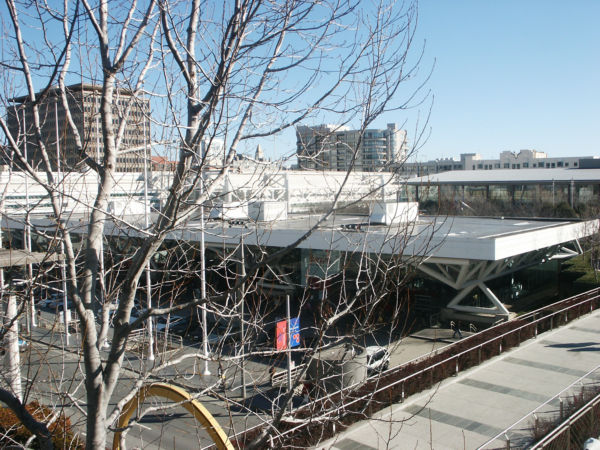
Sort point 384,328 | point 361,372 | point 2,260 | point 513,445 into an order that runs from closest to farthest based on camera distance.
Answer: point 2,260, point 513,445, point 361,372, point 384,328

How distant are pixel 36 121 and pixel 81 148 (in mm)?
393

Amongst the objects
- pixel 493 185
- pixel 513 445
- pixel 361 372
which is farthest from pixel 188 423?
pixel 493 185

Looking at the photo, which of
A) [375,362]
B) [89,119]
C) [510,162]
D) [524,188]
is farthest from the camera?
[510,162]

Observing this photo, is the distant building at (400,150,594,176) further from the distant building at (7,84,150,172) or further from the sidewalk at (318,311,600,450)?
the distant building at (7,84,150,172)

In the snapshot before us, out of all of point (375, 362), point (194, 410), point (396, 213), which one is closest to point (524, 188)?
point (375, 362)

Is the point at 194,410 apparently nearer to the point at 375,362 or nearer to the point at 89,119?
the point at 89,119

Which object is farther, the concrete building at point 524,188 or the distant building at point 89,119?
the concrete building at point 524,188

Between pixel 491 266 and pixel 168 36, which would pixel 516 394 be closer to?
pixel 491 266

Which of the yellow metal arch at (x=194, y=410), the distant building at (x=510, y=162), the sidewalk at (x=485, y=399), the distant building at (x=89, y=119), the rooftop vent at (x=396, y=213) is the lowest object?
the sidewalk at (x=485, y=399)

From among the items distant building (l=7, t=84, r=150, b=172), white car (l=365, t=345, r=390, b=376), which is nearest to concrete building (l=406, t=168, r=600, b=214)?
white car (l=365, t=345, r=390, b=376)

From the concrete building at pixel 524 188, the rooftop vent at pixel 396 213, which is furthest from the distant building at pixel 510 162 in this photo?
the rooftop vent at pixel 396 213

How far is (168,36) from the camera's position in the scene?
362cm

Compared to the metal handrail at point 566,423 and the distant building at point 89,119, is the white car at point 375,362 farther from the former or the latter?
the distant building at point 89,119

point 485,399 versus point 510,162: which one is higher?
point 510,162
